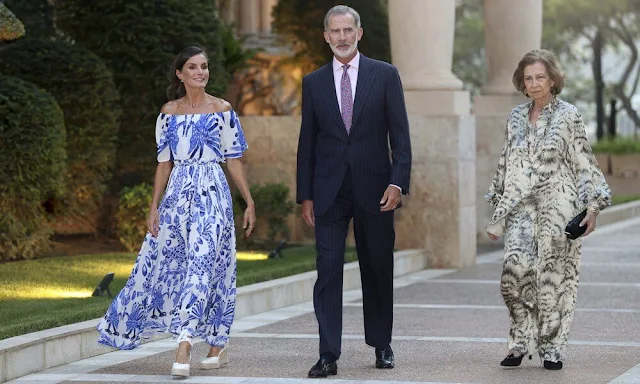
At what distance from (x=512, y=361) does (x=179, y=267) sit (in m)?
2.04

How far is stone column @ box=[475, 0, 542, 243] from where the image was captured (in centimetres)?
2142

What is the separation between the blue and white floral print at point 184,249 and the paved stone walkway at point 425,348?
0.90ft

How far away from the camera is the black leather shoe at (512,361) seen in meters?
9.56

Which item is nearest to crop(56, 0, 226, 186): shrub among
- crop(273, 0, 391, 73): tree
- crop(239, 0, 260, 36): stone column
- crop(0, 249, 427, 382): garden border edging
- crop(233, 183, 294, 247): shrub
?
crop(233, 183, 294, 247): shrub

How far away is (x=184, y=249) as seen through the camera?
9734mm

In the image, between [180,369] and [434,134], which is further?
[434,134]

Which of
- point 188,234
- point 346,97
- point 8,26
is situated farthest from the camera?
point 8,26

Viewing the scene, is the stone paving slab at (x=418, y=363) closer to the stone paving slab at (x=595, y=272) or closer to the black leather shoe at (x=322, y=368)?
the black leather shoe at (x=322, y=368)

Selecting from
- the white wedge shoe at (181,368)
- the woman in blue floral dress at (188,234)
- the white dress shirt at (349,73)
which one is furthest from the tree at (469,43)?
the white wedge shoe at (181,368)

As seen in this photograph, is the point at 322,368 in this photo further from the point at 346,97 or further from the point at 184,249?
the point at 346,97

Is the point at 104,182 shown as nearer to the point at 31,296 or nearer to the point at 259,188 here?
the point at 259,188

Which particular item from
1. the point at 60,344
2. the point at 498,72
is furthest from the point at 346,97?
the point at 498,72

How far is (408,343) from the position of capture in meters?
11.1

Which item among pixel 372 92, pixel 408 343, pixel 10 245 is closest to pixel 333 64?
pixel 372 92
